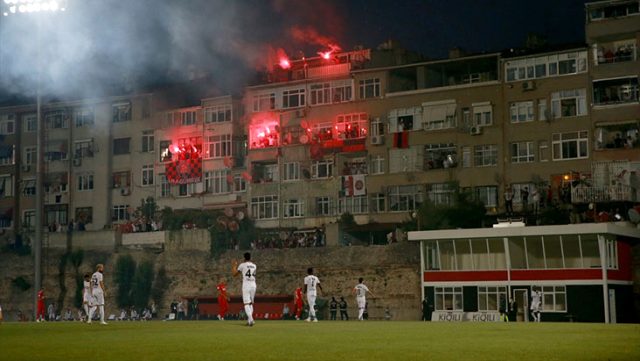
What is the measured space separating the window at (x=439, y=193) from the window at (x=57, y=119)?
4433 cm

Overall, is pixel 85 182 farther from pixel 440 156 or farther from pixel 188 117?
pixel 440 156

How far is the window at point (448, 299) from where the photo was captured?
244ft

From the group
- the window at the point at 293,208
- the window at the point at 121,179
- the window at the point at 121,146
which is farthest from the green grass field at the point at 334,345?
the window at the point at 121,146

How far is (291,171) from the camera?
325 feet

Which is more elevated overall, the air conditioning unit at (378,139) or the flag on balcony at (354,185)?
the air conditioning unit at (378,139)

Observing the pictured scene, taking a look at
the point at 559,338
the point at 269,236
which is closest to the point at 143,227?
the point at 269,236

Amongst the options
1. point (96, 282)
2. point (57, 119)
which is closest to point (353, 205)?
point (57, 119)

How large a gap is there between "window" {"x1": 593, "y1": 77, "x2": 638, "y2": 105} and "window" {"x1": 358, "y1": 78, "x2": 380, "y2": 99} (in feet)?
66.7

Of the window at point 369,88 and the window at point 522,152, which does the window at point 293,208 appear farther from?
the window at point 522,152

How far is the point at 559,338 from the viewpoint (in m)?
25.8

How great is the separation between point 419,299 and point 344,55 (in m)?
31.0

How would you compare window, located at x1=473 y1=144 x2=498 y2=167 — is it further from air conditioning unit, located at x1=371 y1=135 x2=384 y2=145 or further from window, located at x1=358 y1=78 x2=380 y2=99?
window, located at x1=358 y1=78 x2=380 y2=99

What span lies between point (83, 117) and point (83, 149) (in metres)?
3.49

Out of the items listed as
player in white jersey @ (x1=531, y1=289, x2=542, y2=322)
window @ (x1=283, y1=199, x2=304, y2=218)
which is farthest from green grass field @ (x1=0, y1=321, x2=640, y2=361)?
window @ (x1=283, y1=199, x2=304, y2=218)
